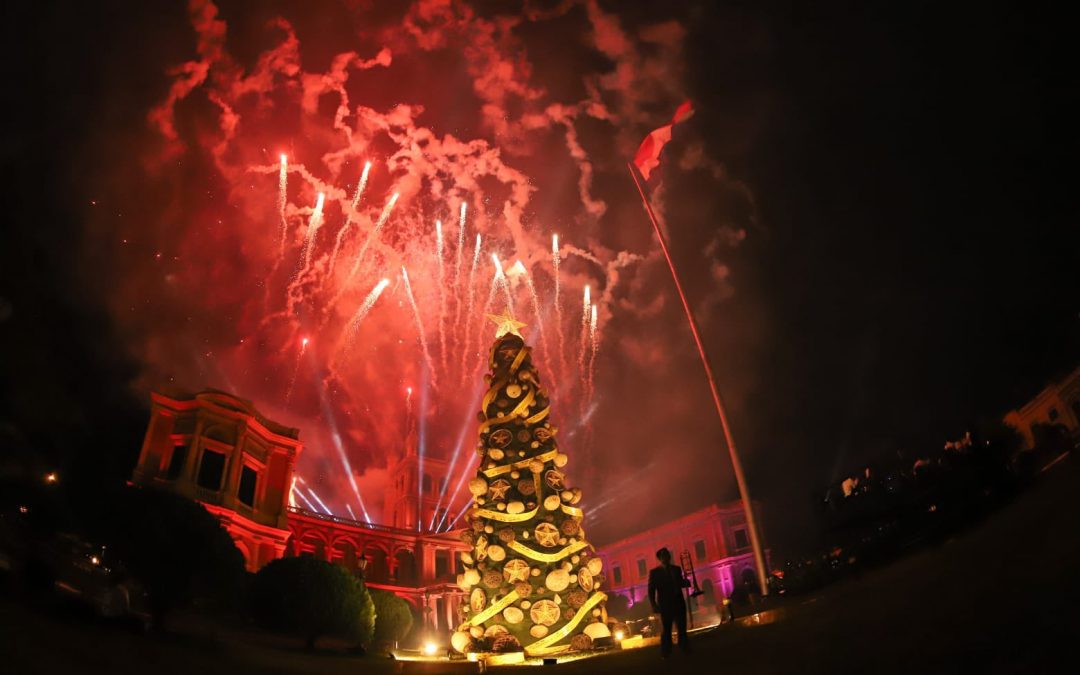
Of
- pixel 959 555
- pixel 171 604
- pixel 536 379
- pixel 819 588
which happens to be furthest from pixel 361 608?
pixel 959 555

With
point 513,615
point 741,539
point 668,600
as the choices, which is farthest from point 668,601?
point 741,539

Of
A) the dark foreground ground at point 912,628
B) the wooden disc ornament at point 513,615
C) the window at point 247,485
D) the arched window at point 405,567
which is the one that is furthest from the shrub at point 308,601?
the arched window at point 405,567

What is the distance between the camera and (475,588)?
12.7 meters

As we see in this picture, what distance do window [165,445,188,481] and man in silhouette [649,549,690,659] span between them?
28.3 metres

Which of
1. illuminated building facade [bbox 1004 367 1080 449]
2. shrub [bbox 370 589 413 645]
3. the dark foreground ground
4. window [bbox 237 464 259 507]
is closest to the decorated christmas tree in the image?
the dark foreground ground

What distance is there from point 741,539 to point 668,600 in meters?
42.0

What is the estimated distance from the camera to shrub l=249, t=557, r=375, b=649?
616 inches

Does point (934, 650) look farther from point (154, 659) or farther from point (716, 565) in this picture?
point (716, 565)

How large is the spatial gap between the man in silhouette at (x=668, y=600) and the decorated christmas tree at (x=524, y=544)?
16.5 ft

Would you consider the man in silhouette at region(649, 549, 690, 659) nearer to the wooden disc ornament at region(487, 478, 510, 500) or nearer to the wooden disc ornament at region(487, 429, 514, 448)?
the wooden disc ornament at region(487, 478, 510, 500)

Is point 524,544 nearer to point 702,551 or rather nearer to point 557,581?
point 557,581

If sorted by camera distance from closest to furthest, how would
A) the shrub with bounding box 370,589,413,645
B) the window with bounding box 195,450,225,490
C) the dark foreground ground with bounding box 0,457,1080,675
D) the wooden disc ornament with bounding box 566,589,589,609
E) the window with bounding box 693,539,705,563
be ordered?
the dark foreground ground with bounding box 0,457,1080,675
the wooden disc ornament with bounding box 566,589,589,609
the shrub with bounding box 370,589,413,645
the window with bounding box 195,450,225,490
the window with bounding box 693,539,705,563

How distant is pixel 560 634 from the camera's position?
12.0 meters

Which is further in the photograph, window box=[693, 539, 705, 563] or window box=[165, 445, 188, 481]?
window box=[693, 539, 705, 563]
